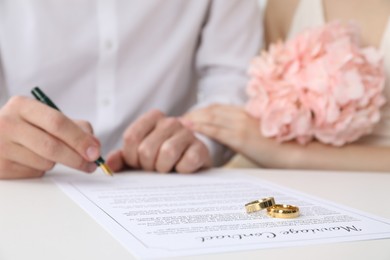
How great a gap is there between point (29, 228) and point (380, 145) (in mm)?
779

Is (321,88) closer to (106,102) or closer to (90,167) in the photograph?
(90,167)

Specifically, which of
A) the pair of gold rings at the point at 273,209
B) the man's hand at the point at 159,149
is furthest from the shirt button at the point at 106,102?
the pair of gold rings at the point at 273,209

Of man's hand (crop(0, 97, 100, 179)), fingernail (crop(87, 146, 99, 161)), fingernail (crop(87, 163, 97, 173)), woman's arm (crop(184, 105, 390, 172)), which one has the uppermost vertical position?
man's hand (crop(0, 97, 100, 179))

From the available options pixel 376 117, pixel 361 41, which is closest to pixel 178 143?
pixel 376 117

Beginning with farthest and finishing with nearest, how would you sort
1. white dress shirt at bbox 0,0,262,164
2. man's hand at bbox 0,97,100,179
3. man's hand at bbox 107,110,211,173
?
white dress shirt at bbox 0,0,262,164 < man's hand at bbox 107,110,211,173 < man's hand at bbox 0,97,100,179

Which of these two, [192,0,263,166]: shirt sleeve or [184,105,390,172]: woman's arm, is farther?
[192,0,263,166]: shirt sleeve

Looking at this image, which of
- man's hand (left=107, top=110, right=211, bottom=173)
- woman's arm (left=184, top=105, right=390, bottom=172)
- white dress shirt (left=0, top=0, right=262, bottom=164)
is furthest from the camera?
white dress shirt (left=0, top=0, right=262, bottom=164)

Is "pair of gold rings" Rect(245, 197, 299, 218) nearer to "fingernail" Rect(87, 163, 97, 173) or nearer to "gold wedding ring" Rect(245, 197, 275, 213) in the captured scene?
"gold wedding ring" Rect(245, 197, 275, 213)

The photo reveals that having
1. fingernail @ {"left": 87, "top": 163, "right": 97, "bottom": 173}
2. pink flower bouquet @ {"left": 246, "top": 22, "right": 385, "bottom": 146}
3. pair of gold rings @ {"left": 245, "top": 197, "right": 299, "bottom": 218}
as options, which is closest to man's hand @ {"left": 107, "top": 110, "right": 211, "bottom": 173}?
fingernail @ {"left": 87, "top": 163, "right": 97, "bottom": 173}

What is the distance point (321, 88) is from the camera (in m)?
0.92

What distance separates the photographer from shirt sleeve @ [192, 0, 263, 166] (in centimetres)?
132

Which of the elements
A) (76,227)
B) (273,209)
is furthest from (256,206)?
(76,227)

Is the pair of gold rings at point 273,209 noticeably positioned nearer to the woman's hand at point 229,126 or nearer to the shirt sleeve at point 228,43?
the woman's hand at point 229,126

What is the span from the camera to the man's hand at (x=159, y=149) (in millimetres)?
854
